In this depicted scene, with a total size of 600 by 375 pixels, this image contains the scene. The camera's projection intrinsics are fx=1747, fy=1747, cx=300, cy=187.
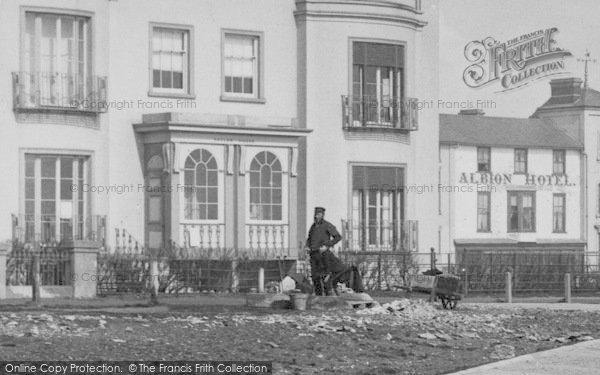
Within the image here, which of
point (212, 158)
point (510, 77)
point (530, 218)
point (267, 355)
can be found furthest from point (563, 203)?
point (267, 355)

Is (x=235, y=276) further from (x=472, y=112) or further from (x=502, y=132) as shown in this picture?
(x=472, y=112)

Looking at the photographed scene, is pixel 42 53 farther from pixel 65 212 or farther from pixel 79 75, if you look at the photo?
pixel 65 212

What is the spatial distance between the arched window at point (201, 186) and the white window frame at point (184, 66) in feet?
5.92

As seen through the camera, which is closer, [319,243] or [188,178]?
[319,243]

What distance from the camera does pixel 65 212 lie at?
42.2 metres

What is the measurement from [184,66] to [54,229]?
18.9 ft

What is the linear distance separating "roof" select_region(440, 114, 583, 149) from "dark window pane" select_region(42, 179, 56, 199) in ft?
155

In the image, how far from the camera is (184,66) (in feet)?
147

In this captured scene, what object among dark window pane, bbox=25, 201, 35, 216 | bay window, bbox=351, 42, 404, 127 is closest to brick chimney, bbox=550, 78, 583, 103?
bay window, bbox=351, 42, 404, 127

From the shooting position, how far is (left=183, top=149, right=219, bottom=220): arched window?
143ft

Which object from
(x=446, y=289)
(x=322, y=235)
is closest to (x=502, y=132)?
(x=446, y=289)

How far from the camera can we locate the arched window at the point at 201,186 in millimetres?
43656

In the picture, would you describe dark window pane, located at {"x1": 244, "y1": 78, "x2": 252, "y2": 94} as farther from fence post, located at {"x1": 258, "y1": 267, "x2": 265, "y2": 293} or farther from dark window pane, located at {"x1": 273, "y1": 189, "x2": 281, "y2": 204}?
fence post, located at {"x1": 258, "y1": 267, "x2": 265, "y2": 293}

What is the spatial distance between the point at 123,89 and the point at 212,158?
2.82 metres
